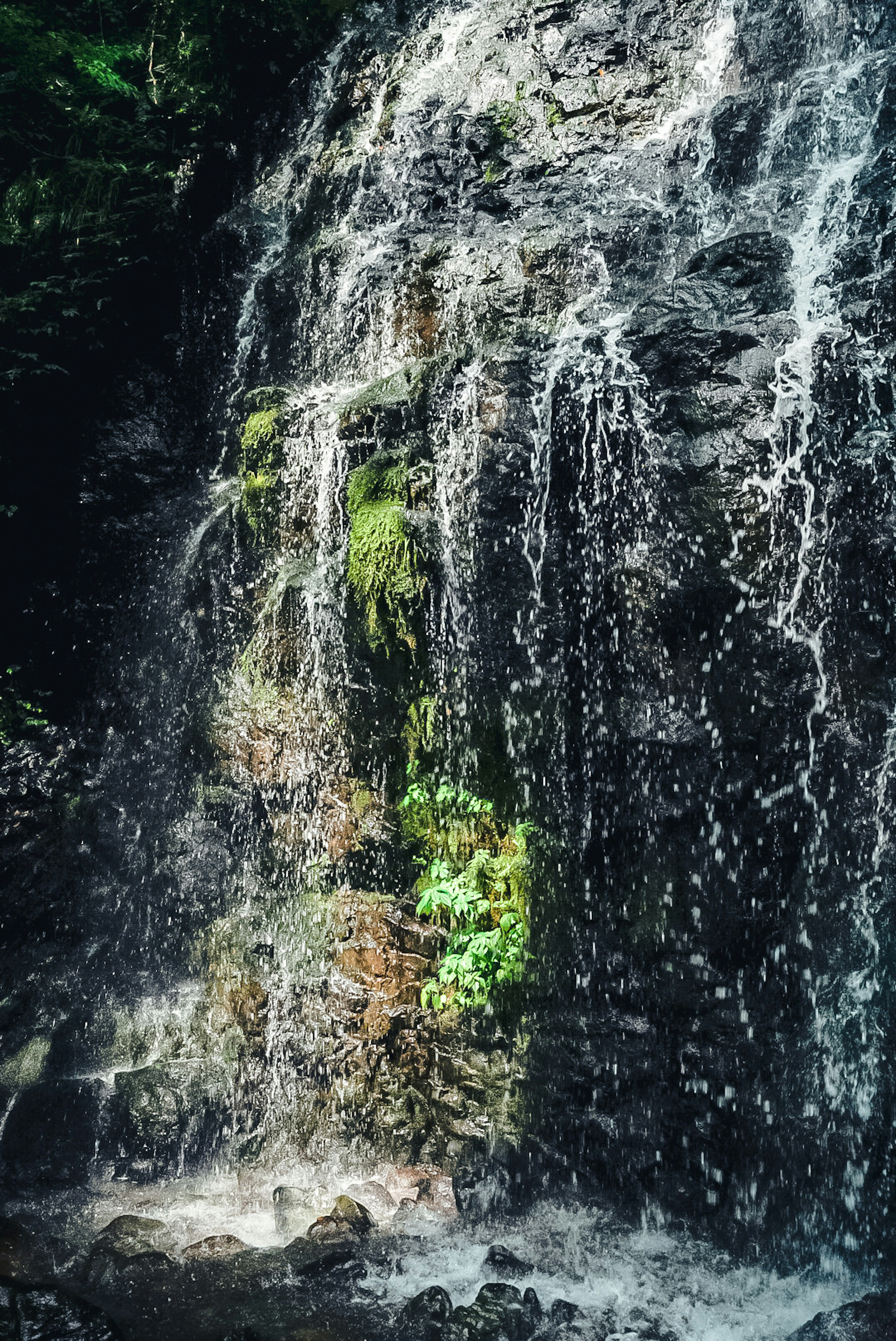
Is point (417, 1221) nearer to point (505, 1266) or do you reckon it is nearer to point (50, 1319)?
point (505, 1266)

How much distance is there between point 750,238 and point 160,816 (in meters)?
6.73

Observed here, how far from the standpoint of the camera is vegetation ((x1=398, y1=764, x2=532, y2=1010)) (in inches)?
231

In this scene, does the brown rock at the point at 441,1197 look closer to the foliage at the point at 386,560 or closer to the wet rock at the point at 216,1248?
the wet rock at the point at 216,1248

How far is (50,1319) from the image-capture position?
15.4ft

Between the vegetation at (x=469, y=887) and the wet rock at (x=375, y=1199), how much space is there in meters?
1.31

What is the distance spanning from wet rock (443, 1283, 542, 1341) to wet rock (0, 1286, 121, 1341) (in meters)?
1.89

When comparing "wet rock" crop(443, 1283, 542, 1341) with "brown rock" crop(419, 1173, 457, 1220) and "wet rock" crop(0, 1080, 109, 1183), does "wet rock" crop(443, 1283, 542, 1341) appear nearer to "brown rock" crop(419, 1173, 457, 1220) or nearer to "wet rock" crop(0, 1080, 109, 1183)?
"brown rock" crop(419, 1173, 457, 1220)

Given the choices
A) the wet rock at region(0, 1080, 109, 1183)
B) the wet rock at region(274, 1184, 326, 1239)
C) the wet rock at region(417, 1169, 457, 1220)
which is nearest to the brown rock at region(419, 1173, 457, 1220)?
the wet rock at region(417, 1169, 457, 1220)

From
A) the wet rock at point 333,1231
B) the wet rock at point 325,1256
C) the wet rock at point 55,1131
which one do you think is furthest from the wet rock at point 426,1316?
the wet rock at point 55,1131

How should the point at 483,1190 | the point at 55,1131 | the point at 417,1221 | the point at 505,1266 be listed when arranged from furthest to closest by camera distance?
1. the point at 55,1131
2. the point at 483,1190
3. the point at 417,1221
4. the point at 505,1266

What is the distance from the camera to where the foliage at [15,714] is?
26.5ft

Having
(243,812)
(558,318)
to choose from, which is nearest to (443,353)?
(558,318)

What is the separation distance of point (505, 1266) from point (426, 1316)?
690mm

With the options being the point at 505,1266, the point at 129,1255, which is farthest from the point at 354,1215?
the point at 129,1255
